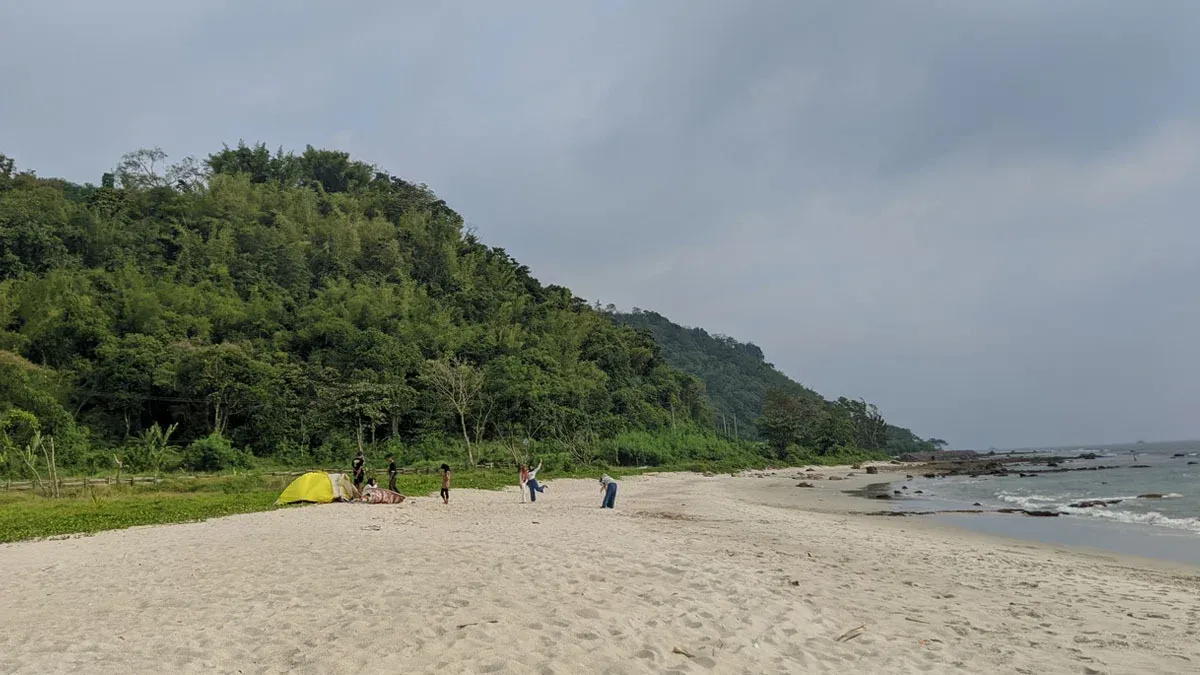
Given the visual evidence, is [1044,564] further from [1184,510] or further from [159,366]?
[159,366]

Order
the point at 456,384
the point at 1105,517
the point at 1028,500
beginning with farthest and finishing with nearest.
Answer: the point at 456,384
the point at 1028,500
the point at 1105,517

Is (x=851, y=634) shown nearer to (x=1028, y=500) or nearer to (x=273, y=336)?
(x=1028, y=500)

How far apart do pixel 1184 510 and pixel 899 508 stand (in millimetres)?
9086

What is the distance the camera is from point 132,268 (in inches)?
1810

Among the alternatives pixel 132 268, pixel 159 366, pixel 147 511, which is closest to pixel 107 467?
pixel 159 366

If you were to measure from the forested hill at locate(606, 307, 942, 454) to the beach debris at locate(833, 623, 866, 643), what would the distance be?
330 ft

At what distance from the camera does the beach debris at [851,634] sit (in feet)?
18.5

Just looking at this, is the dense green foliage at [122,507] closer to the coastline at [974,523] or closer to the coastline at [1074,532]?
the coastline at [974,523]

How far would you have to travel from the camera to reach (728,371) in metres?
134

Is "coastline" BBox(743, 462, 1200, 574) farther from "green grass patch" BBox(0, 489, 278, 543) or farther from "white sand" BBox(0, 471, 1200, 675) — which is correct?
"green grass patch" BBox(0, 489, 278, 543)

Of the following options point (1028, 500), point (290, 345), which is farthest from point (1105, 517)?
point (290, 345)

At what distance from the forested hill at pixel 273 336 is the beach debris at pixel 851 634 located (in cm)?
3005

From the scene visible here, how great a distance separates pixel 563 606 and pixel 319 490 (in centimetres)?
1444

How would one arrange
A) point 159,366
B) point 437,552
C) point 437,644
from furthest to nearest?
point 159,366 → point 437,552 → point 437,644
